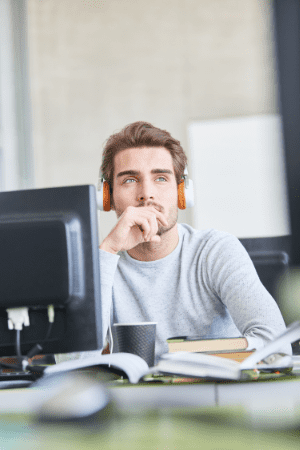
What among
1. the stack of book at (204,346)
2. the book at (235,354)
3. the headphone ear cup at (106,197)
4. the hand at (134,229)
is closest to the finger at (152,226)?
the hand at (134,229)

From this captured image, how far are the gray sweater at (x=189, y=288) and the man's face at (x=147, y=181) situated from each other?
5.3 inches

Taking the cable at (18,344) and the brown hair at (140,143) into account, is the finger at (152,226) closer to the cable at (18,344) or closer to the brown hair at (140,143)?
the brown hair at (140,143)

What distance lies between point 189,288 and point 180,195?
0.37 metres

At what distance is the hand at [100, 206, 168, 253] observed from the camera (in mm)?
1479

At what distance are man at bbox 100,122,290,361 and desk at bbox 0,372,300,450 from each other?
67 centimetres

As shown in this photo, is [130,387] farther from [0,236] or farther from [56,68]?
[56,68]

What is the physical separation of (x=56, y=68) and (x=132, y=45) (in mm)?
577

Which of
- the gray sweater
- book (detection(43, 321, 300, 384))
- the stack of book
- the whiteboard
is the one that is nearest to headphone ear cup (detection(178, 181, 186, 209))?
the gray sweater

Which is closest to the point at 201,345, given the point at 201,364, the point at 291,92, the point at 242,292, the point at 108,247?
the point at 201,364

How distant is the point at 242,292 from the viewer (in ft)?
4.58

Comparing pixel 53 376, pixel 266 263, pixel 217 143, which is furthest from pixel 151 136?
pixel 217 143

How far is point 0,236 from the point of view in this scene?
2.60 ft

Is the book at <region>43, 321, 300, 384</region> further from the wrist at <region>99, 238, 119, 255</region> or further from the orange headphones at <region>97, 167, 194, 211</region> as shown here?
the orange headphones at <region>97, 167, 194, 211</region>

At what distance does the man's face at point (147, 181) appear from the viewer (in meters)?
1.67
